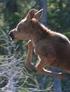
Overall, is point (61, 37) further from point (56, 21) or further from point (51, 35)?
point (56, 21)

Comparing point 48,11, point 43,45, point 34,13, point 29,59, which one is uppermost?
point 48,11

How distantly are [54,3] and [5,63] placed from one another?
39.8ft

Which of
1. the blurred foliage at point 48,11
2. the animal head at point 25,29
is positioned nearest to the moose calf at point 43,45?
the animal head at point 25,29

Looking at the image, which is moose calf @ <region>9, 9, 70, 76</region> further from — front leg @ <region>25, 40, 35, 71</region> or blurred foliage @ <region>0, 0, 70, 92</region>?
blurred foliage @ <region>0, 0, 70, 92</region>

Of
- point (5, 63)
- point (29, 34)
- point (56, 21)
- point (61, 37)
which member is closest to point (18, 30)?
point (29, 34)

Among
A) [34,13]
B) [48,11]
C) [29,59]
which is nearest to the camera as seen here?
[29,59]

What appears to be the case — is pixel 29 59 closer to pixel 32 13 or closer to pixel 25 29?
pixel 25 29

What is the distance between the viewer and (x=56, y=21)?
2209 cm

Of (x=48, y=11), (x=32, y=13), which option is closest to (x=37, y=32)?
(x=32, y=13)

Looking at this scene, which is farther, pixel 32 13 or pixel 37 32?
pixel 37 32

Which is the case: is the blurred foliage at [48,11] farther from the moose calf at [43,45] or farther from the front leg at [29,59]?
the front leg at [29,59]

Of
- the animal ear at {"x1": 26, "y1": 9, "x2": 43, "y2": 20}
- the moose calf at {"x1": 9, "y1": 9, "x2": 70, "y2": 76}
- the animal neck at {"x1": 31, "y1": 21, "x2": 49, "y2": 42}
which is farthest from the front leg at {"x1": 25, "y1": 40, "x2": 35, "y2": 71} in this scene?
the animal ear at {"x1": 26, "y1": 9, "x2": 43, "y2": 20}

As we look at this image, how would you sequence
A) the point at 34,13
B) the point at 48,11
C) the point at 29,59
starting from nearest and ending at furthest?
the point at 29,59 → the point at 34,13 → the point at 48,11

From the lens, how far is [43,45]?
650 cm
